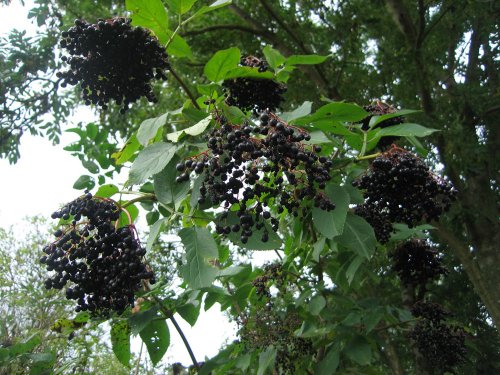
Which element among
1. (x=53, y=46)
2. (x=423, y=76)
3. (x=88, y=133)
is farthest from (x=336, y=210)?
(x=53, y=46)

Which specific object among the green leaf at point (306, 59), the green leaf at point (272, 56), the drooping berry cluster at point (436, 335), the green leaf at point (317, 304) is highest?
the green leaf at point (272, 56)

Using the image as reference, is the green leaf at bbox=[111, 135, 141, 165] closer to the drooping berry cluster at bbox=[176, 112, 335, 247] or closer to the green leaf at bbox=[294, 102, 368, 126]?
the drooping berry cluster at bbox=[176, 112, 335, 247]

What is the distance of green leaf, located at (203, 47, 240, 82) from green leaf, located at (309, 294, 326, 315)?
1419 millimetres

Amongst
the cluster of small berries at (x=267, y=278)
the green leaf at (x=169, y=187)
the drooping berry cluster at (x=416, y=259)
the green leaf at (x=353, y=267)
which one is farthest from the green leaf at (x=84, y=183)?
the drooping berry cluster at (x=416, y=259)

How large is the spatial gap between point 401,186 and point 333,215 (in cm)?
49

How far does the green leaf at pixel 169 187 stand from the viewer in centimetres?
171

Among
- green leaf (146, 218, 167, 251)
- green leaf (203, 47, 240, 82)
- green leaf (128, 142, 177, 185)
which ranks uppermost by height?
green leaf (203, 47, 240, 82)

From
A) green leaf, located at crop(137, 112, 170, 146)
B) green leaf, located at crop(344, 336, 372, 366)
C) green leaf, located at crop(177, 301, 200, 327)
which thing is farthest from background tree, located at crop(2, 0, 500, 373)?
green leaf, located at crop(137, 112, 170, 146)

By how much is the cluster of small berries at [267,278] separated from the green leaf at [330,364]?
1.55 feet

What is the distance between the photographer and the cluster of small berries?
8.66 feet

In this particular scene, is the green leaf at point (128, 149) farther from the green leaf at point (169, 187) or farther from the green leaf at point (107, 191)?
the green leaf at point (169, 187)

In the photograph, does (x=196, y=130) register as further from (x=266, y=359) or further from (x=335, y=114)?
(x=266, y=359)

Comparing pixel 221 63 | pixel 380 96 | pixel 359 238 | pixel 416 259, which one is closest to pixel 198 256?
pixel 359 238

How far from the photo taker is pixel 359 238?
5.73 feet
